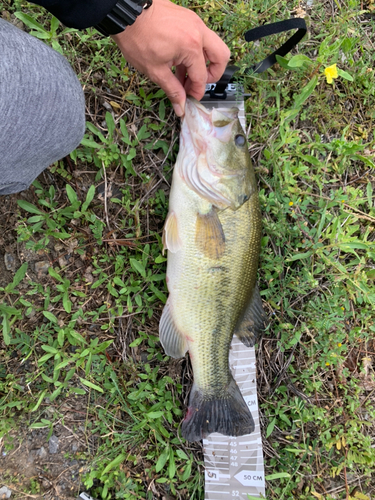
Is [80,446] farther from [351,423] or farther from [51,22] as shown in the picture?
[51,22]

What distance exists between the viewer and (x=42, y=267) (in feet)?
8.48

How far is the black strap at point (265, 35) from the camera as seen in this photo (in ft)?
7.79

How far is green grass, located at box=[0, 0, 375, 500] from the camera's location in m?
2.53

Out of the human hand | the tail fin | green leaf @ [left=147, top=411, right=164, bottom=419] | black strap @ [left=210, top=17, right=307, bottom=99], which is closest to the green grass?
green leaf @ [left=147, top=411, right=164, bottom=419]

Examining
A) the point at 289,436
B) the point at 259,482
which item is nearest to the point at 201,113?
the point at 289,436

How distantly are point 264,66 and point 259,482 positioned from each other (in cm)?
328

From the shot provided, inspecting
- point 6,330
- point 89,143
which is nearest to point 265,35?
point 89,143

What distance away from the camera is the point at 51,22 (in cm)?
239

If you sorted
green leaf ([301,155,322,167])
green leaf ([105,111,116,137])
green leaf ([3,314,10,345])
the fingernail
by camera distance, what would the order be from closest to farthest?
the fingernail, green leaf ([3,314,10,345]), green leaf ([105,111,116,137]), green leaf ([301,155,322,167])

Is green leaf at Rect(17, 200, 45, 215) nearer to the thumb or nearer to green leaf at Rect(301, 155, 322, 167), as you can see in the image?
the thumb

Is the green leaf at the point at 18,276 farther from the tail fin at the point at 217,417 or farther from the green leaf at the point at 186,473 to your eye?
the green leaf at the point at 186,473

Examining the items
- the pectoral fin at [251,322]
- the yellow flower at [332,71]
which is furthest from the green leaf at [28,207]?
the yellow flower at [332,71]

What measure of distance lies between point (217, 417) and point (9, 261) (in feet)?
6.48

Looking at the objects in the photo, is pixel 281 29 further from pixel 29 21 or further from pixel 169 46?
pixel 29 21
